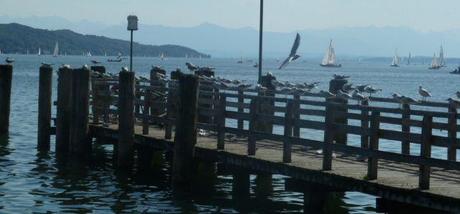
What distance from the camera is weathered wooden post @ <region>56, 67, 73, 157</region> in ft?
85.1

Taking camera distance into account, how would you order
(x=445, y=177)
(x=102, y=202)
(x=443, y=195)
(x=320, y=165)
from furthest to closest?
1. (x=102, y=202)
2. (x=320, y=165)
3. (x=445, y=177)
4. (x=443, y=195)

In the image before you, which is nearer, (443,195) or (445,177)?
(443,195)

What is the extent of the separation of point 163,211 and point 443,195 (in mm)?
6430

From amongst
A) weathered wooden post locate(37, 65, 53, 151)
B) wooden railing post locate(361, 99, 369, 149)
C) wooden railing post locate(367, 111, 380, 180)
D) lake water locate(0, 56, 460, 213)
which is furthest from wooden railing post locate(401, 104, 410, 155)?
weathered wooden post locate(37, 65, 53, 151)

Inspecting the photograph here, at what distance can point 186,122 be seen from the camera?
66.6ft

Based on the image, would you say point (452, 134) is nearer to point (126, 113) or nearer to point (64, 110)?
point (126, 113)

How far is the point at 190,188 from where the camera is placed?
2091 cm

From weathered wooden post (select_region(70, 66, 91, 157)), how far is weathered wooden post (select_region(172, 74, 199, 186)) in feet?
17.0

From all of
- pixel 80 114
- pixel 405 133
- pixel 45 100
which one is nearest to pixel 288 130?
pixel 405 133

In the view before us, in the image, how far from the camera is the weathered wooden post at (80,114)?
2514 cm

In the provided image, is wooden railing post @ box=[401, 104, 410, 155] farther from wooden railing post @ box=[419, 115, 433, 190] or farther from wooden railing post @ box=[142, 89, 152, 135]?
wooden railing post @ box=[142, 89, 152, 135]

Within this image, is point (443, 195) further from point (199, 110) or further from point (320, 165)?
point (199, 110)

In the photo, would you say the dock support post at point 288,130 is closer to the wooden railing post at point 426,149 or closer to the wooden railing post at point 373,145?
the wooden railing post at point 373,145

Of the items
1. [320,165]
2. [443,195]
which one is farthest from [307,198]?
[443,195]
